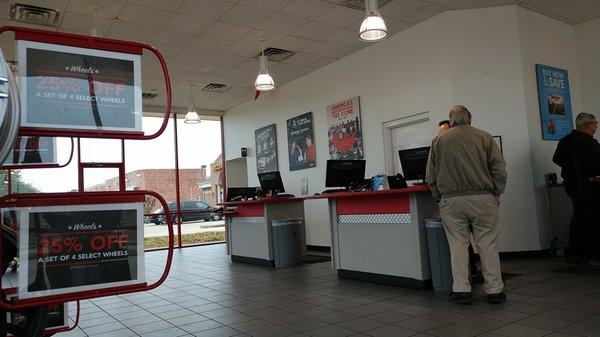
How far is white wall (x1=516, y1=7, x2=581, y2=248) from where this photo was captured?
5.79 meters

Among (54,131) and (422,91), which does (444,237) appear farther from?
(54,131)

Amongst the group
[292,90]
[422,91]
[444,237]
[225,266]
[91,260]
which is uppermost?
[292,90]

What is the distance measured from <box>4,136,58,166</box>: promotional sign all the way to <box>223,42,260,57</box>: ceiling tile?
200 inches

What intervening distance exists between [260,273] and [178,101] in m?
5.71

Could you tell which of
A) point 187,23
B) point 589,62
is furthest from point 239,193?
point 589,62

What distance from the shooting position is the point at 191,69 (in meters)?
8.00

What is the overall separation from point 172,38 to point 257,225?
10.1 ft

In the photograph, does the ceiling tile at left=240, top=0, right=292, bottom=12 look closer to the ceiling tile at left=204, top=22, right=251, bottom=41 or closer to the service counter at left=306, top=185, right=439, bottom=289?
the ceiling tile at left=204, top=22, right=251, bottom=41

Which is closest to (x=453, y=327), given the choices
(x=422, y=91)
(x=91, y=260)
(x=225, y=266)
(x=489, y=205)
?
(x=489, y=205)

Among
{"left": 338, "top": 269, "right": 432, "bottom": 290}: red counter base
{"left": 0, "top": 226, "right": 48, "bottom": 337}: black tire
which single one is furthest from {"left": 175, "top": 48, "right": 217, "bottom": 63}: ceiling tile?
{"left": 0, "top": 226, "right": 48, "bottom": 337}: black tire

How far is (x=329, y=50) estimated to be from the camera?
7.35m

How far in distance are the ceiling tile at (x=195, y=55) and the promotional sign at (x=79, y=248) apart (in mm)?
5924

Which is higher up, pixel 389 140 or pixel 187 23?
pixel 187 23

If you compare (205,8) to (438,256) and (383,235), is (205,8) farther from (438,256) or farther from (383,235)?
(438,256)
